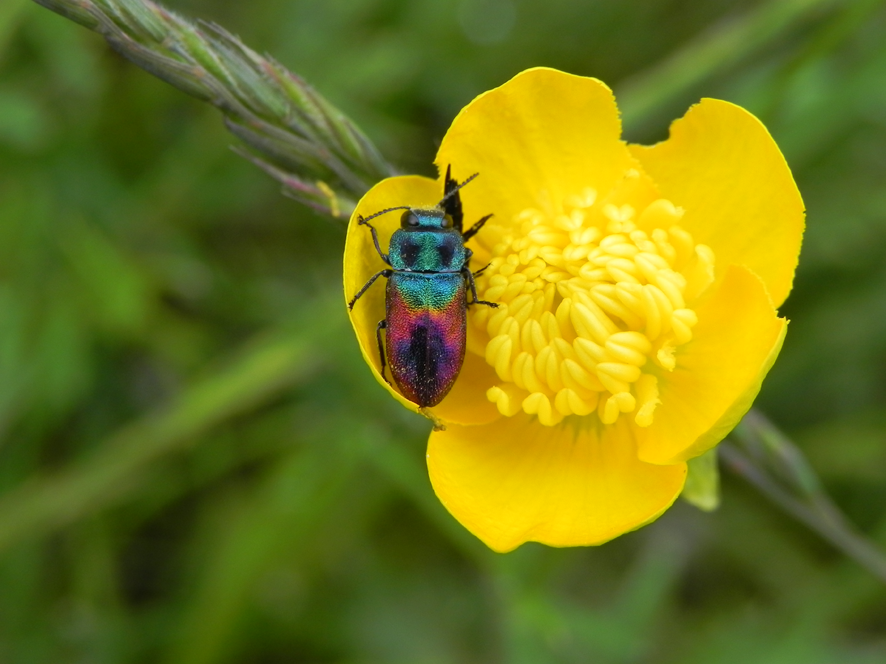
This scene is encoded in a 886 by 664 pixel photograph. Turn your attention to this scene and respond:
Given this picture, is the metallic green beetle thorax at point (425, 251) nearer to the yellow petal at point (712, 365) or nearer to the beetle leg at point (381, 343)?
the beetle leg at point (381, 343)

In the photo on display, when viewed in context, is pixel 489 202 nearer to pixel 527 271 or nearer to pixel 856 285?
pixel 527 271

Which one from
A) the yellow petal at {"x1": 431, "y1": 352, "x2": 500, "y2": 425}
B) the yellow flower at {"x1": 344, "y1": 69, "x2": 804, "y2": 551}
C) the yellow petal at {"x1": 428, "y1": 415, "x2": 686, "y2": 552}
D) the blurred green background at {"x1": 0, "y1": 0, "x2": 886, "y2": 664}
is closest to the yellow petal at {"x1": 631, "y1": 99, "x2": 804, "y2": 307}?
the yellow flower at {"x1": 344, "y1": 69, "x2": 804, "y2": 551}

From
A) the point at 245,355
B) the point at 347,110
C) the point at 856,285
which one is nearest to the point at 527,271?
the point at 245,355

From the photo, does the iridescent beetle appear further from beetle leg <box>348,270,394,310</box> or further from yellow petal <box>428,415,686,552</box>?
yellow petal <box>428,415,686,552</box>

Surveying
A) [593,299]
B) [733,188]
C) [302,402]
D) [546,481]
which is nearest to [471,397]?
[546,481]

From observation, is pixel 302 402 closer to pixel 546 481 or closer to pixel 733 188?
pixel 546 481

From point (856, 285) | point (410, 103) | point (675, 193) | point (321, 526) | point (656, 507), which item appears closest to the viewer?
point (656, 507)
